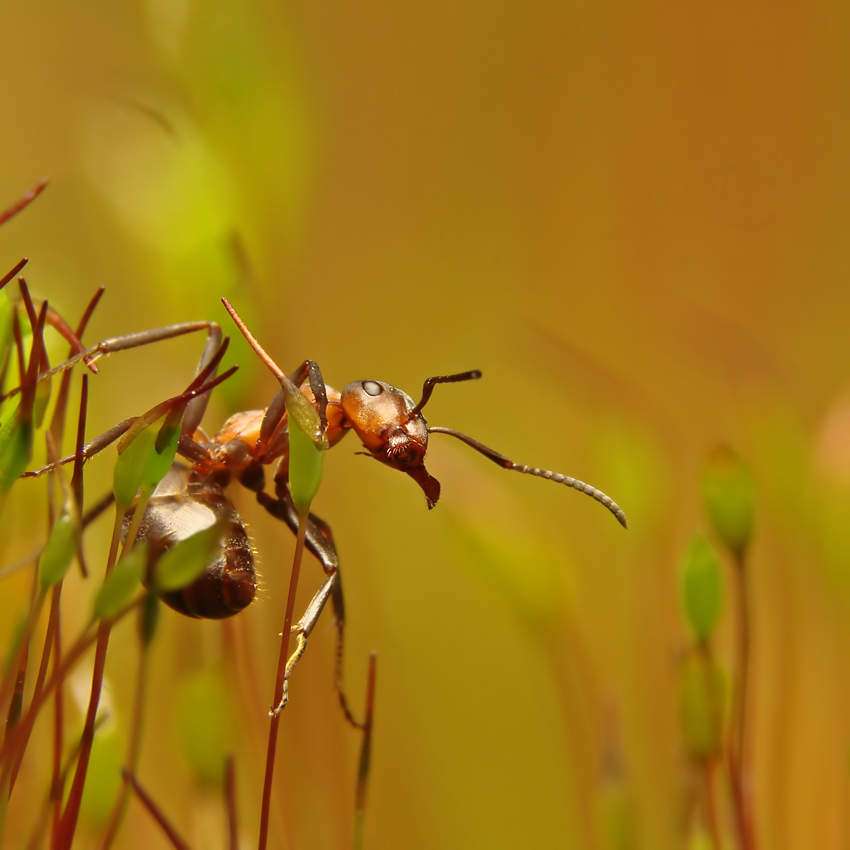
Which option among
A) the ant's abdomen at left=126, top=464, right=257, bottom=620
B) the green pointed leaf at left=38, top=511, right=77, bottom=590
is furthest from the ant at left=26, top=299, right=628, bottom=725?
the green pointed leaf at left=38, top=511, right=77, bottom=590

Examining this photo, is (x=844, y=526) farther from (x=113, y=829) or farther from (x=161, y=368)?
(x=161, y=368)

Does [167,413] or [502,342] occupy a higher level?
[502,342]

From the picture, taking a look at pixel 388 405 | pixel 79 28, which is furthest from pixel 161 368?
pixel 79 28

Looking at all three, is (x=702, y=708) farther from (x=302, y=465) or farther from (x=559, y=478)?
(x=302, y=465)

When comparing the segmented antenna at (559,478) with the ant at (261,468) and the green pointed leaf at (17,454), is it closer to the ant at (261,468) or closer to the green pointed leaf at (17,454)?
the ant at (261,468)

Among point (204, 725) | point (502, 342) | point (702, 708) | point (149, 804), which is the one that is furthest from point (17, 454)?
point (502, 342)

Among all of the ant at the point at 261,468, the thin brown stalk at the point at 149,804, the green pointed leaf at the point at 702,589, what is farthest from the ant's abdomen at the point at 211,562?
the green pointed leaf at the point at 702,589

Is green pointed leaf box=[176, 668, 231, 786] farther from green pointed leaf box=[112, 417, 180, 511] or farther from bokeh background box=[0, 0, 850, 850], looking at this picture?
green pointed leaf box=[112, 417, 180, 511]
